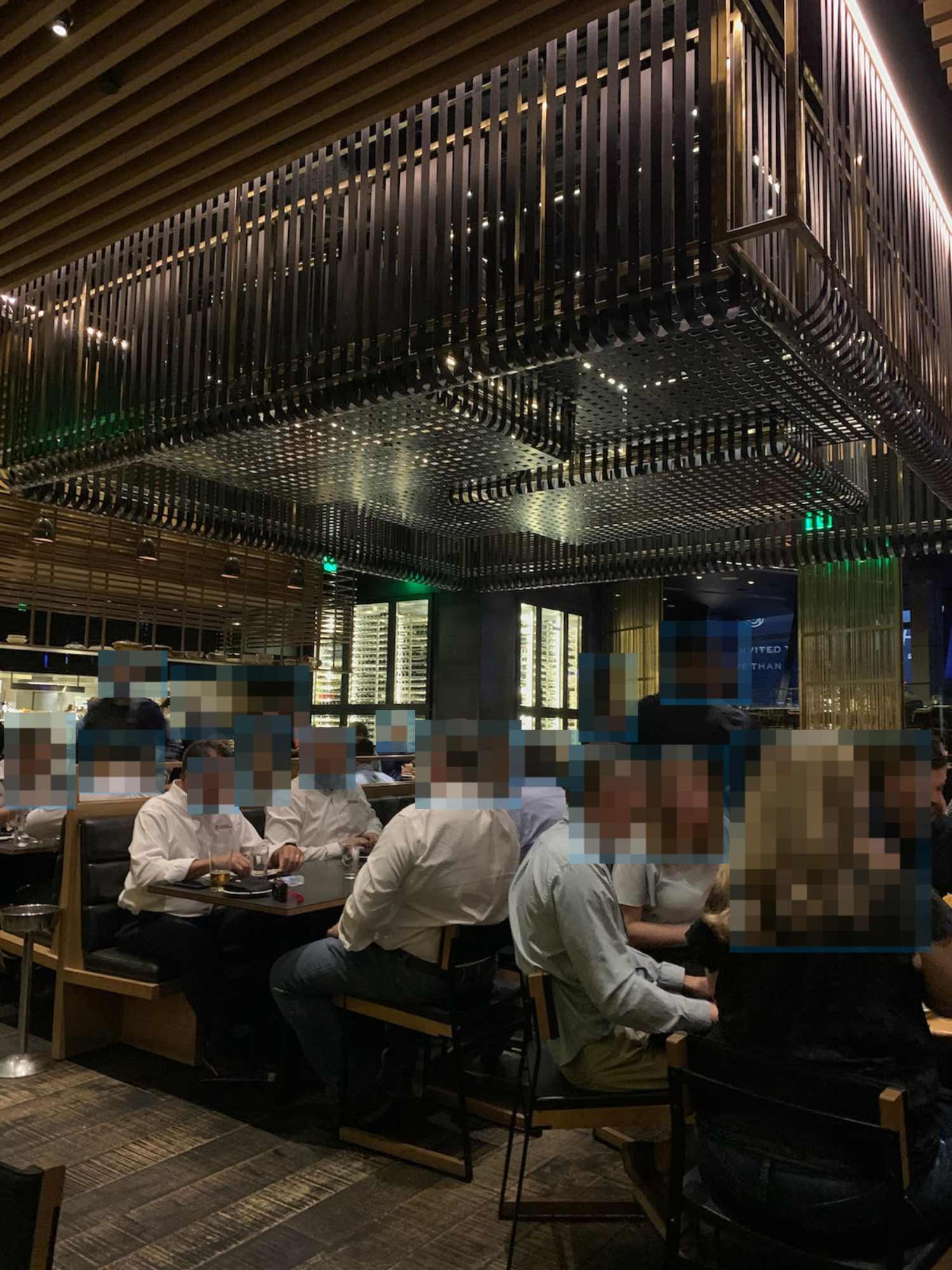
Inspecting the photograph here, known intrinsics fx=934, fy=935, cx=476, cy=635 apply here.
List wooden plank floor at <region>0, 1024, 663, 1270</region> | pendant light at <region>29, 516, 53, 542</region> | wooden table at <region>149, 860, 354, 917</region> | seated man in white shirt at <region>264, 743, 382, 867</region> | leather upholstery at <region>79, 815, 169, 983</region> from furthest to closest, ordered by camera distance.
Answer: pendant light at <region>29, 516, 53, 542</region> < seated man in white shirt at <region>264, 743, 382, 867</region> < leather upholstery at <region>79, 815, 169, 983</region> < wooden table at <region>149, 860, 354, 917</region> < wooden plank floor at <region>0, 1024, 663, 1270</region>

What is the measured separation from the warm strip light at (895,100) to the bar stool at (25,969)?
14.6ft

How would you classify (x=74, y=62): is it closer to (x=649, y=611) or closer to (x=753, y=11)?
(x=753, y=11)

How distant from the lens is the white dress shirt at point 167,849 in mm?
4012

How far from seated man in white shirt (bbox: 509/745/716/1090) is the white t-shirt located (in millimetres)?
335

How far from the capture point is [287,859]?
4504 millimetres

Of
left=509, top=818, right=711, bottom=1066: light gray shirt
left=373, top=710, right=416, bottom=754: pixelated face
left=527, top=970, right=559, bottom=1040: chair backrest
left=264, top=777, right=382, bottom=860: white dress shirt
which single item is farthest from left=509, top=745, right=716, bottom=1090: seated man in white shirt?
left=373, top=710, right=416, bottom=754: pixelated face

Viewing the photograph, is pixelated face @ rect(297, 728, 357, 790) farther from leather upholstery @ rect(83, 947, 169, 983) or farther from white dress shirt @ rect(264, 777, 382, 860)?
leather upholstery @ rect(83, 947, 169, 983)

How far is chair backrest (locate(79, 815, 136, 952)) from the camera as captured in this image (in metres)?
4.32

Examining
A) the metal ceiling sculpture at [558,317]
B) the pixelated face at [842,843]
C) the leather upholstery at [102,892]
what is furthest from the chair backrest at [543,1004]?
the leather upholstery at [102,892]

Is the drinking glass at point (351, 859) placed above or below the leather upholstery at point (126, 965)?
above

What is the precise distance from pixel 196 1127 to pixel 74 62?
3.55 metres

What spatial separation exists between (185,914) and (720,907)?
283cm

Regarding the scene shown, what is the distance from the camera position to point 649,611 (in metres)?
11.9

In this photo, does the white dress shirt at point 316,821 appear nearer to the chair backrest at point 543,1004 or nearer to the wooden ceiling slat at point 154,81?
the chair backrest at point 543,1004
